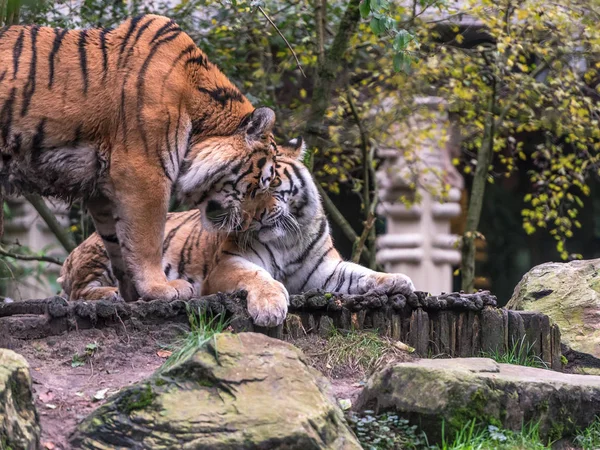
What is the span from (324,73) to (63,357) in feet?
12.2

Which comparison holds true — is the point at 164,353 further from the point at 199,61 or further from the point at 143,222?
the point at 199,61

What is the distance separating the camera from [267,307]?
3.77 meters

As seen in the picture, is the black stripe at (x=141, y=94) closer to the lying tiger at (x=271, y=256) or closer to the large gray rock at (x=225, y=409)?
the lying tiger at (x=271, y=256)

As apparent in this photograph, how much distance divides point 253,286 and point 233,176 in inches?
25.8

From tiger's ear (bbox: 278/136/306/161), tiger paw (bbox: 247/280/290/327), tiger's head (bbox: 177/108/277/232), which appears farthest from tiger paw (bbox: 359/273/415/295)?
tiger's ear (bbox: 278/136/306/161)

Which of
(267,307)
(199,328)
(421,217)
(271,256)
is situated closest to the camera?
(199,328)

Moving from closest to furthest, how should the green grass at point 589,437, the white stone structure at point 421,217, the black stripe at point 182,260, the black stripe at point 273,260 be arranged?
the green grass at point 589,437
the black stripe at point 273,260
the black stripe at point 182,260
the white stone structure at point 421,217

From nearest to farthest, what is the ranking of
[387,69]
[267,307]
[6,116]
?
[267,307] < [6,116] < [387,69]

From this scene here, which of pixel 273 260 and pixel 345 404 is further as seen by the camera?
pixel 273 260

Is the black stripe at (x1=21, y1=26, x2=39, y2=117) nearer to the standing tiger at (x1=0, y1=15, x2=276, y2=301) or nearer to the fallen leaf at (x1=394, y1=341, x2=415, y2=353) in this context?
the standing tiger at (x1=0, y1=15, x2=276, y2=301)

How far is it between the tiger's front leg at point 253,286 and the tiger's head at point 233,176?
7.4 inches

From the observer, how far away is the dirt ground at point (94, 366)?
9.97 ft

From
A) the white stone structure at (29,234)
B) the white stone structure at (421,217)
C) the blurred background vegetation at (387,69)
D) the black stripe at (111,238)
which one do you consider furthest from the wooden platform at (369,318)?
the white stone structure at (29,234)

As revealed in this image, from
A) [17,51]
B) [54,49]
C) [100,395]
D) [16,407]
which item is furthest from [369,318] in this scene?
[17,51]
